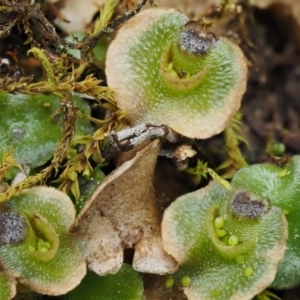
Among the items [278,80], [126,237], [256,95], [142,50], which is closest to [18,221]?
[126,237]

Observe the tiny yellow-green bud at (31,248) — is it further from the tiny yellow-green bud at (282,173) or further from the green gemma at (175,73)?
the tiny yellow-green bud at (282,173)

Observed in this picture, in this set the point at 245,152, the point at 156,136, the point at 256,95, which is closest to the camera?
the point at 156,136

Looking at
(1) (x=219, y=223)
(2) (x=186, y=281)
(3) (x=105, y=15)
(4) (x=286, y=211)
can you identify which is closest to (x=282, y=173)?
(4) (x=286, y=211)

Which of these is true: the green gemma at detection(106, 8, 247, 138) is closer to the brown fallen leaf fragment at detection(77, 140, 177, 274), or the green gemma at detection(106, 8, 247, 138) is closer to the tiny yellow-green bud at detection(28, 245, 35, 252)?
the brown fallen leaf fragment at detection(77, 140, 177, 274)

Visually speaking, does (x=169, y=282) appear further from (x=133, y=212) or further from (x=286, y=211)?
(x=286, y=211)

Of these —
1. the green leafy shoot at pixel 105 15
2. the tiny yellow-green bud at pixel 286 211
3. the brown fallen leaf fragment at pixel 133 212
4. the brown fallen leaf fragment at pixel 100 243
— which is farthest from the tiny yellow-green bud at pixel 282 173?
the green leafy shoot at pixel 105 15

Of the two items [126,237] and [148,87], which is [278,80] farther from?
[126,237]
